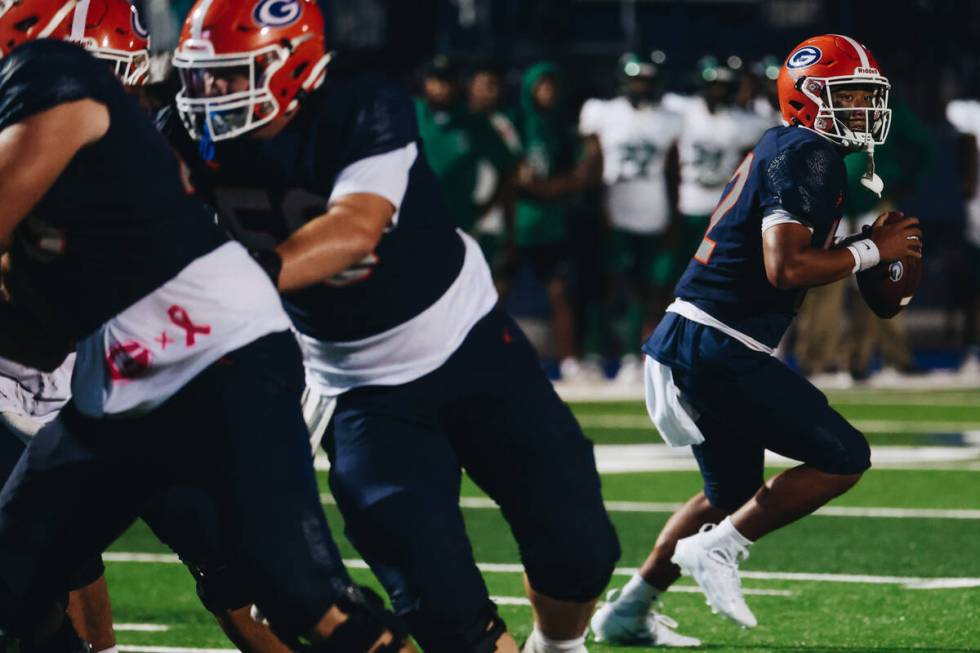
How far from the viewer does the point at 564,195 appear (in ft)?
42.6

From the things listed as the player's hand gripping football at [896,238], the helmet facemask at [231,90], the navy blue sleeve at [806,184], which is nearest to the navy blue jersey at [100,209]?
the helmet facemask at [231,90]

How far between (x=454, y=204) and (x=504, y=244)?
90 centimetres

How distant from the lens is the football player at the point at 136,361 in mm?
3730

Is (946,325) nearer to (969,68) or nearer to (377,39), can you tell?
(969,68)

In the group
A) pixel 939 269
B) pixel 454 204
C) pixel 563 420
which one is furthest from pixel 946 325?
pixel 563 420

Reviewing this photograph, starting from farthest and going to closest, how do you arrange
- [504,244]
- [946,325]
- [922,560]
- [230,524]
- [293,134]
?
[946,325], [504,244], [922,560], [293,134], [230,524]

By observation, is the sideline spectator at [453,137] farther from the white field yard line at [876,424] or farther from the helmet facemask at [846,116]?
the helmet facemask at [846,116]

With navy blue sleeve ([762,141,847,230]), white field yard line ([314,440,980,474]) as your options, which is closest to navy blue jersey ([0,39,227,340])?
navy blue sleeve ([762,141,847,230])

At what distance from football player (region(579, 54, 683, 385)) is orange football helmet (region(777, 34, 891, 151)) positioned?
7.00 meters

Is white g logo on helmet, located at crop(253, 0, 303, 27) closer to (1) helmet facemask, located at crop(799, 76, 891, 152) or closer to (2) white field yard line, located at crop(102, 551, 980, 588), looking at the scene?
(1) helmet facemask, located at crop(799, 76, 891, 152)

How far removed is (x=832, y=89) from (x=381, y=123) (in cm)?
180

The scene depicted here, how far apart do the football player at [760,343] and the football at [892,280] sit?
0.17 ft

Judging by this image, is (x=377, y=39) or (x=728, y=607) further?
(x=377, y=39)

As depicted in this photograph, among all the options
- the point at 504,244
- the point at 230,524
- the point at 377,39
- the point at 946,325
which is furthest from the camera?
the point at 377,39
